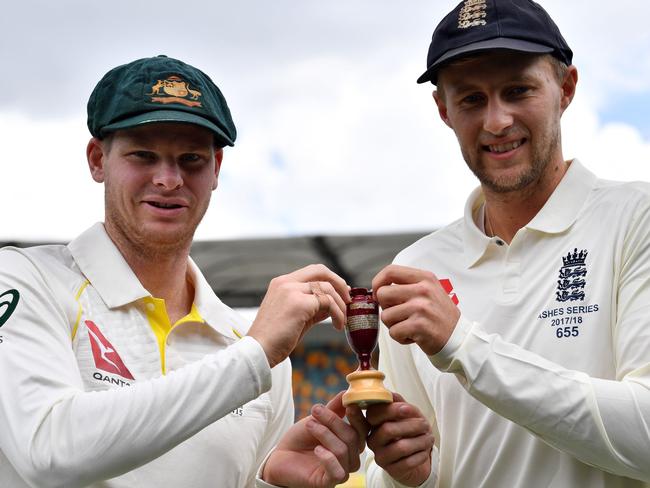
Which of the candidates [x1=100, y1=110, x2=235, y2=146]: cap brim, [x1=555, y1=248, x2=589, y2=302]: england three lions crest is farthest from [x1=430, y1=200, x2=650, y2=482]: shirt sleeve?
[x1=100, y1=110, x2=235, y2=146]: cap brim

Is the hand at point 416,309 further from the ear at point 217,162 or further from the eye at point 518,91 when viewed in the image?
the ear at point 217,162

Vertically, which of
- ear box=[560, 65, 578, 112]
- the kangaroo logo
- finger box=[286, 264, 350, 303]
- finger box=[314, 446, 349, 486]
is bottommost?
finger box=[314, 446, 349, 486]

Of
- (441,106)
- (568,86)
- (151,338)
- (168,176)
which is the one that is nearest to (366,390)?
(151,338)

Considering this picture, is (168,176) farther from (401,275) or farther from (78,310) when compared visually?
(401,275)

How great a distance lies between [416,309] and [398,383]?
0.81 metres

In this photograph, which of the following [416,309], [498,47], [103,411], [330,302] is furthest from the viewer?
[498,47]

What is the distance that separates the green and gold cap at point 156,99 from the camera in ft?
11.2

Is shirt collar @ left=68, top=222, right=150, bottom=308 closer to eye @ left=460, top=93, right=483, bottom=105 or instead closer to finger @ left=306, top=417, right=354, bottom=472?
finger @ left=306, top=417, right=354, bottom=472

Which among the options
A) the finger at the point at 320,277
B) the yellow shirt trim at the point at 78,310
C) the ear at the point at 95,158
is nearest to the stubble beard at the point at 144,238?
the ear at the point at 95,158

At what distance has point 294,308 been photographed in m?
3.06

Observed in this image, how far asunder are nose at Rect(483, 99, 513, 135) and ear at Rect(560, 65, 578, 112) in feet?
1.05

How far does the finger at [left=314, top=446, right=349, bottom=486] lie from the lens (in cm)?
331

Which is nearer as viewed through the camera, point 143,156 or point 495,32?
point 495,32

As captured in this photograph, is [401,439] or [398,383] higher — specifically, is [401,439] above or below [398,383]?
below
